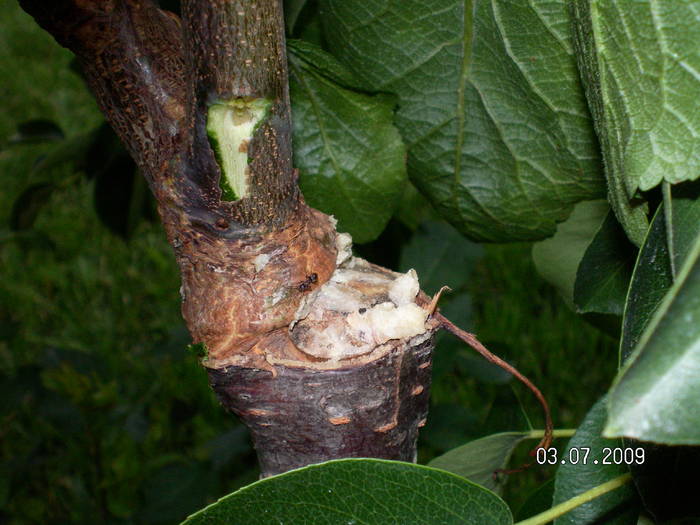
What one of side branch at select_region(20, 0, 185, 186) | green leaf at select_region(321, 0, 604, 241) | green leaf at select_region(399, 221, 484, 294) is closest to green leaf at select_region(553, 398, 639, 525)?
green leaf at select_region(321, 0, 604, 241)

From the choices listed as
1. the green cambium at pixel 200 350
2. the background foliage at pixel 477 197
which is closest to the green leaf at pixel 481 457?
the background foliage at pixel 477 197

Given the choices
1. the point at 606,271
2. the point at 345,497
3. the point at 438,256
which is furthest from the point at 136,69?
the point at 438,256

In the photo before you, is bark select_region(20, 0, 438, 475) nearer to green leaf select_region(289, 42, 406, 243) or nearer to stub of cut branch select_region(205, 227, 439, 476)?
stub of cut branch select_region(205, 227, 439, 476)

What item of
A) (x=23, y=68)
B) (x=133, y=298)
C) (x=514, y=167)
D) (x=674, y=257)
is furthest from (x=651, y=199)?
(x=23, y=68)

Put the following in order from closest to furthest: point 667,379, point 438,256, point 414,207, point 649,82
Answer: point 667,379
point 649,82
point 438,256
point 414,207

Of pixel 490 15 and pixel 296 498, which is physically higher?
pixel 490 15

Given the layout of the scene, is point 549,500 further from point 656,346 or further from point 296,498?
point 656,346

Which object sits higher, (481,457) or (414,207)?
(481,457)

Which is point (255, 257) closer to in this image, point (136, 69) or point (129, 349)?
point (136, 69)
